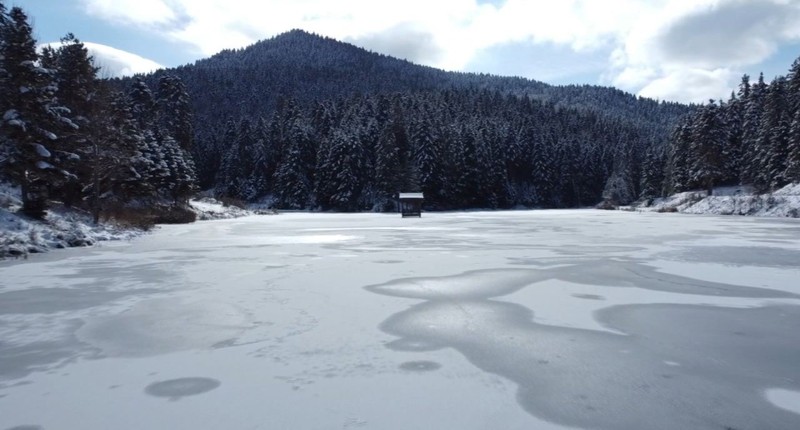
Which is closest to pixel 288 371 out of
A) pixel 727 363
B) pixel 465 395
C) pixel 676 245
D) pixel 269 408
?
pixel 269 408

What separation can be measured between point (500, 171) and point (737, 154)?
34.6 metres

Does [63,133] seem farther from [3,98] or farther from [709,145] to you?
[709,145]

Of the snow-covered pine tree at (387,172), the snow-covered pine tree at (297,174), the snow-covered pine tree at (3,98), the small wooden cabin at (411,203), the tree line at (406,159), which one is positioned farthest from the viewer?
the snow-covered pine tree at (297,174)

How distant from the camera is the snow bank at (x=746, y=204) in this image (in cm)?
4404

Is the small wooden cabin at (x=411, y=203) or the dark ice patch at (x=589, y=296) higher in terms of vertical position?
the small wooden cabin at (x=411, y=203)

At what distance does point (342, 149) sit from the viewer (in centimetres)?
7319

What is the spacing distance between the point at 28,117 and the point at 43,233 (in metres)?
7.99

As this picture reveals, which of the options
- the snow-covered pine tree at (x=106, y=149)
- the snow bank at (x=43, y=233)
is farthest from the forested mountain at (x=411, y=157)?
the snow bank at (x=43, y=233)

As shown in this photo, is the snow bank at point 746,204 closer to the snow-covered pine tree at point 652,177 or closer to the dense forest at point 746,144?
the dense forest at point 746,144

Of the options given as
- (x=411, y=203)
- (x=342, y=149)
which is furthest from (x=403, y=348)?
(x=342, y=149)

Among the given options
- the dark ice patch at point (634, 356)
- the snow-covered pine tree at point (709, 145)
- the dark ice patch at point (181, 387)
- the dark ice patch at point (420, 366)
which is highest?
the snow-covered pine tree at point (709, 145)

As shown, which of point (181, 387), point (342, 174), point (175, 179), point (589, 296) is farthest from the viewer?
point (342, 174)

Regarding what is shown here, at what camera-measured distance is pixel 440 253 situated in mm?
15555

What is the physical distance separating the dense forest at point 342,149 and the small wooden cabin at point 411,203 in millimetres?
19383
